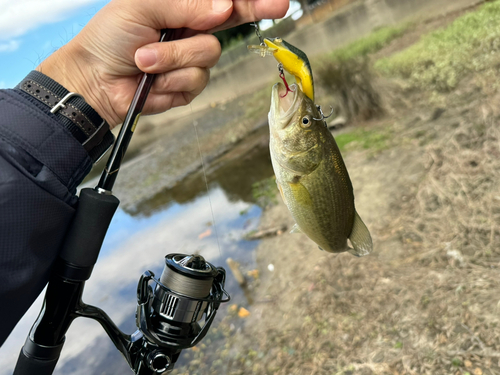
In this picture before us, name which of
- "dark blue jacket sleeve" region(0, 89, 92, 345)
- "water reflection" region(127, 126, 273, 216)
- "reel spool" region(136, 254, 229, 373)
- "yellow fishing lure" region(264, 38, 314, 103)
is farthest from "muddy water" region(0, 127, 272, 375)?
"yellow fishing lure" region(264, 38, 314, 103)

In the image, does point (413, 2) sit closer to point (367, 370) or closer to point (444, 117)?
point (444, 117)

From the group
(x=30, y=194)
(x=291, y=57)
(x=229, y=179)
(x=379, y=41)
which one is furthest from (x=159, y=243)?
(x=379, y=41)

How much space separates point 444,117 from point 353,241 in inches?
198

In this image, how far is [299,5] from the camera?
1659 centimetres

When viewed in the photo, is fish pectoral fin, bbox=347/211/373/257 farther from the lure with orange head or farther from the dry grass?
the dry grass

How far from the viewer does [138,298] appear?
1.49 meters

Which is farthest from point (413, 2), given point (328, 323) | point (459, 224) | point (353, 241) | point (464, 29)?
point (353, 241)

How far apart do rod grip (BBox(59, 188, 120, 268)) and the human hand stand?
56cm

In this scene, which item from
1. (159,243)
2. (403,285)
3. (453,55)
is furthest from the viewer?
(159,243)

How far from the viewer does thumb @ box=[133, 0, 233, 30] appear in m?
1.45

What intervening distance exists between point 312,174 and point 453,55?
5866mm

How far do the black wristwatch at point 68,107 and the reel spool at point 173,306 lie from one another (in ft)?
1.80

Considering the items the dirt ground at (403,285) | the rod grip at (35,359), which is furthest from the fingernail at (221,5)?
the dirt ground at (403,285)

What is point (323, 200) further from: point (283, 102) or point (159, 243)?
point (159, 243)
